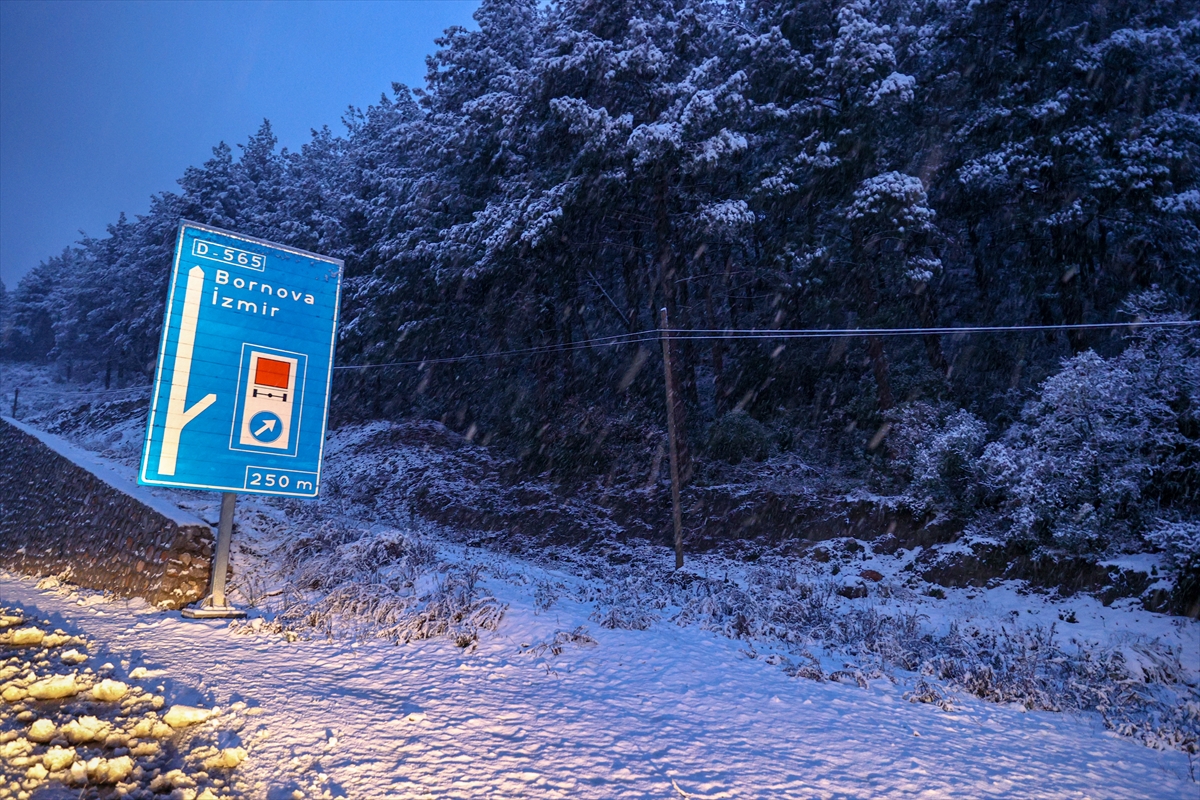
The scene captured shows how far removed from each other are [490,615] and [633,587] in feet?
14.9

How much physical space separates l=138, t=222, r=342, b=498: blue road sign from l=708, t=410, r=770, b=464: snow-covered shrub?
15.3m

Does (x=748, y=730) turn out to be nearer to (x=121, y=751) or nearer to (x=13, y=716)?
(x=121, y=751)

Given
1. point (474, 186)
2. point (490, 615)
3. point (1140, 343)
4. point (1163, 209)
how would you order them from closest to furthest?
point (490, 615), point (1140, 343), point (1163, 209), point (474, 186)

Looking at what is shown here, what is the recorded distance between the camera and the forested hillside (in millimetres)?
15242

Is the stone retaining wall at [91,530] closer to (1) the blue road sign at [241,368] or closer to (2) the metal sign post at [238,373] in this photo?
(2) the metal sign post at [238,373]

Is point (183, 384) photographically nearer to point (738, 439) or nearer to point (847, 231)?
point (738, 439)

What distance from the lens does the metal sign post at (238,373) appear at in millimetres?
6898

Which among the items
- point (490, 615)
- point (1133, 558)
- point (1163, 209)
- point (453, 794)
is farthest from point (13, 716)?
point (1163, 209)

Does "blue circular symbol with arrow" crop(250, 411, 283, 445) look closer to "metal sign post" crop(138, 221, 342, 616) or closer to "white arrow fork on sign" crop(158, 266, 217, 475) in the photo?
"metal sign post" crop(138, 221, 342, 616)

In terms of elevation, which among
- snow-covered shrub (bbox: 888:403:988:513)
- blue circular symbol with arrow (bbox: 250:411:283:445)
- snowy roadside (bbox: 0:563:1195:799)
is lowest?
snowy roadside (bbox: 0:563:1195:799)

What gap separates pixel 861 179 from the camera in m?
19.1

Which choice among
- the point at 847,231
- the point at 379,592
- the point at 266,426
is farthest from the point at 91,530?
the point at 847,231

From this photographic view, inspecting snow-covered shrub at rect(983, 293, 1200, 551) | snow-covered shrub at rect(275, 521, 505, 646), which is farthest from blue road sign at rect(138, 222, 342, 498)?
snow-covered shrub at rect(983, 293, 1200, 551)

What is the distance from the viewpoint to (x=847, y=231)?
785 inches
